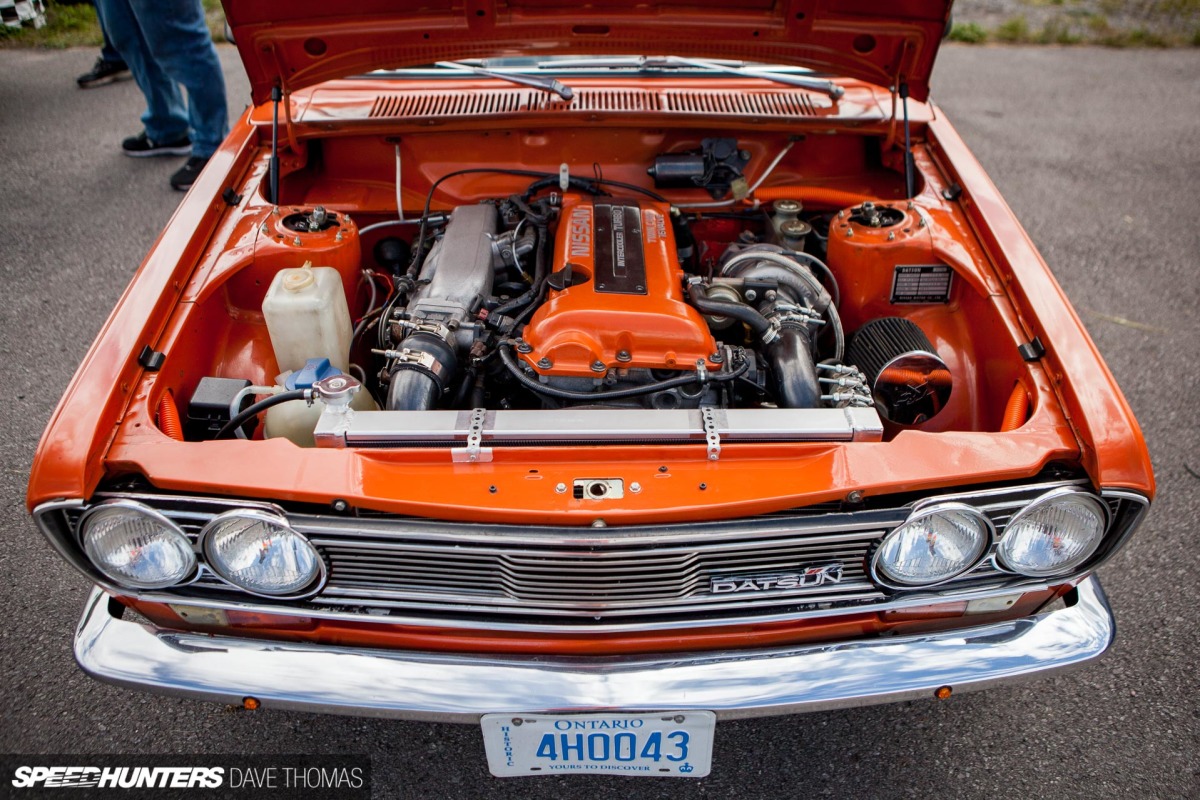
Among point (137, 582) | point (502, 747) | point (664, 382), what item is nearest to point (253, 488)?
point (137, 582)

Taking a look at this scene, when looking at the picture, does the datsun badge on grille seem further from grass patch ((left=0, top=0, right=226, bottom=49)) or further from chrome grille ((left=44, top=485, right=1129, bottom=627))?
grass patch ((left=0, top=0, right=226, bottom=49))

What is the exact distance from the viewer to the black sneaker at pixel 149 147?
4.80 m

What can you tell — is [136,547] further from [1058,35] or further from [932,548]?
[1058,35]

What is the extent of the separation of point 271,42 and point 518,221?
78 centimetres

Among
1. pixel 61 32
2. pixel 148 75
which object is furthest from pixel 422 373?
pixel 61 32

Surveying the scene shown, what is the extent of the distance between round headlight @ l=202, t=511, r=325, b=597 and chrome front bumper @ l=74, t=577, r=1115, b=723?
130 mm

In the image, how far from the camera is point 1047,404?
1.60 metres

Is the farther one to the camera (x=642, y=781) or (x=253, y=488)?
(x=642, y=781)

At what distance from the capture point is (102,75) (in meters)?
5.71

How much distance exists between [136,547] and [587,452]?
824mm

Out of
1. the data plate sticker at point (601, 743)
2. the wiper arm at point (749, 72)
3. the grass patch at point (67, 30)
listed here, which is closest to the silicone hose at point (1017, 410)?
the data plate sticker at point (601, 743)

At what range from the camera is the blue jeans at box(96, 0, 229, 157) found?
4008mm

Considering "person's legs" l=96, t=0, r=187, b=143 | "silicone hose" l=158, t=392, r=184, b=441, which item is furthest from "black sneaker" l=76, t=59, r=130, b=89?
"silicone hose" l=158, t=392, r=184, b=441

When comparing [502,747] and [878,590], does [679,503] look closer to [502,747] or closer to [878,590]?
[878,590]
